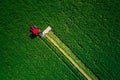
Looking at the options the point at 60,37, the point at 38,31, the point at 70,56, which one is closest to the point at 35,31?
the point at 38,31

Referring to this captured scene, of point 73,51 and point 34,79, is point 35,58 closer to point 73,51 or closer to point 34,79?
point 34,79

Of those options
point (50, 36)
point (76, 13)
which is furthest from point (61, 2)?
point (50, 36)

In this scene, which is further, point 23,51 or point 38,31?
point 23,51

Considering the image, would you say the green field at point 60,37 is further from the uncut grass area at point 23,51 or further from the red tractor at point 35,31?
the red tractor at point 35,31

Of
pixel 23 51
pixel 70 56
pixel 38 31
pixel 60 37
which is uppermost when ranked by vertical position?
pixel 38 31

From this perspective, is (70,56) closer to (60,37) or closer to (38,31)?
(60,37)

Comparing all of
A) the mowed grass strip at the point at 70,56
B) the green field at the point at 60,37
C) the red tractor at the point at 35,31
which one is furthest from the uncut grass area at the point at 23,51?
the mowed grass strip at the point at 70,56

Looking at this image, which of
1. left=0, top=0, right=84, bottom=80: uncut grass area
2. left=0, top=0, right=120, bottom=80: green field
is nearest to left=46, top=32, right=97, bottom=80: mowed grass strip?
left=0, top=0, right=120, bottom=80: green field

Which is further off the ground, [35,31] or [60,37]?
[35,31]
